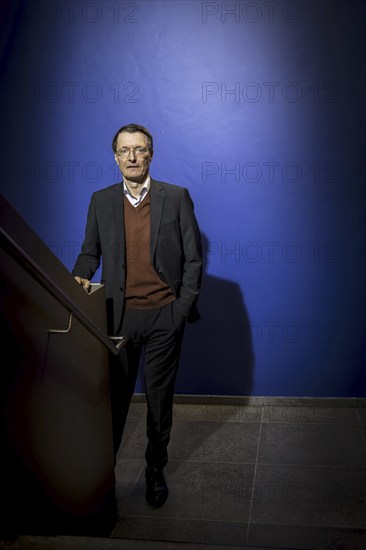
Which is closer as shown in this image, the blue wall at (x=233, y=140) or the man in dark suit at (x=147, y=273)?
the man in dark suit at (x=147, y=273)

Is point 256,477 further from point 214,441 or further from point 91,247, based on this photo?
point 91,247

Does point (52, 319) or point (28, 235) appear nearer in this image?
point (28, 235)

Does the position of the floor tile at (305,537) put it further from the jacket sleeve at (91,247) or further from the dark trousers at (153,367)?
the jacket sleeve at (91,247)

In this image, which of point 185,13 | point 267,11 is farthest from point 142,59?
point 267,11

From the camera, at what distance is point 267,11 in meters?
4.39

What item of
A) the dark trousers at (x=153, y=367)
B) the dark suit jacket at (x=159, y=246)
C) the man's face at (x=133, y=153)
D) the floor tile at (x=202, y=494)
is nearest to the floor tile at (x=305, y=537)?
the floor tile at (x=202, y=494)

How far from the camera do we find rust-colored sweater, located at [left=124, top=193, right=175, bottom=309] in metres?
3.43

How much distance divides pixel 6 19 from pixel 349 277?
2694mm

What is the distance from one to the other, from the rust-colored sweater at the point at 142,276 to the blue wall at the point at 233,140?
3.95ft

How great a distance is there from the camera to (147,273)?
11.2ft

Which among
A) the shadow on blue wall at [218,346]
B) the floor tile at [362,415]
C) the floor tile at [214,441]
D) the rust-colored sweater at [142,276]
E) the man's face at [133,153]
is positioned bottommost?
the floor tile at [214,441]

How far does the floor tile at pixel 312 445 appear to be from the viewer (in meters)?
4.02

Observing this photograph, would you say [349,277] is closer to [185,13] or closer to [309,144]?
[309,144]

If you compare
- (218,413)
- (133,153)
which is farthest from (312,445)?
(133,153)
